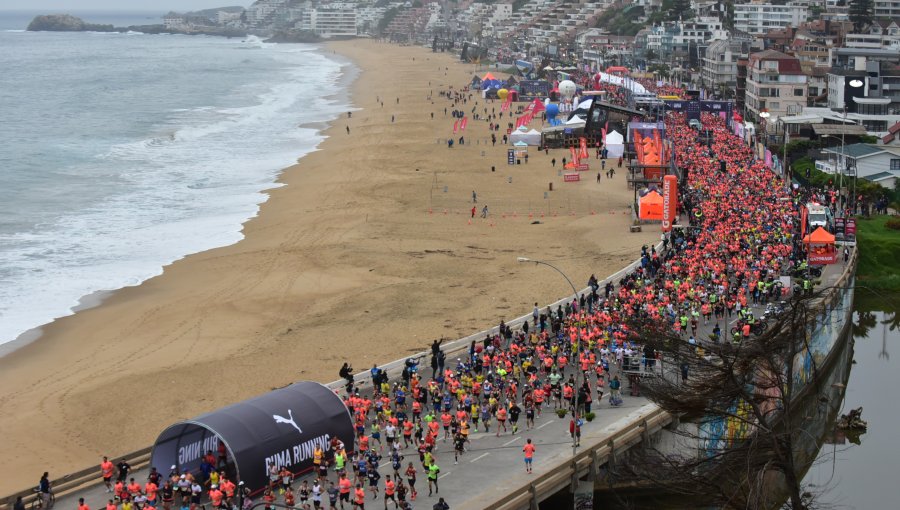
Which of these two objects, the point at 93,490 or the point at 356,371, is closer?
the point at 93,490

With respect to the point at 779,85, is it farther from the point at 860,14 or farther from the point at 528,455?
the point at 528,455

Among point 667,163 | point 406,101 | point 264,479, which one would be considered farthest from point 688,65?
Answer: point 264,479

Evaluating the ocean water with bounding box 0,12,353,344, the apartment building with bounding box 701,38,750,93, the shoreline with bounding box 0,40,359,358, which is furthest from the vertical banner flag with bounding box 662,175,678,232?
the apartment building with bounding box 701,38,750,93

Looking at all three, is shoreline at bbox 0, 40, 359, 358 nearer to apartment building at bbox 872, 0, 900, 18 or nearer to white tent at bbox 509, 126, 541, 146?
white tent at bbox 509, 126, 541, 146

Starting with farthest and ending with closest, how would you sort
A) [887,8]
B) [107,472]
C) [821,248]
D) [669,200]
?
[887,8] → [669,200] → [821,248] → [107,472]

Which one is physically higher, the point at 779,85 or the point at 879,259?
the point at 779,85

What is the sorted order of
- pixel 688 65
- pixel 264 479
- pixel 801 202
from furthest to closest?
A: pixel 688 65 → pixel 801 202 → pixel 264 479

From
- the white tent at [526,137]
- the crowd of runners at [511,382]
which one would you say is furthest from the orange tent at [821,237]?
the white tent at [526,137]

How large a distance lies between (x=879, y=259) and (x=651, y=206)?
923cm

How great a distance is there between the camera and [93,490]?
74.6 feet

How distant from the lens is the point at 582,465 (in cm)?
2316

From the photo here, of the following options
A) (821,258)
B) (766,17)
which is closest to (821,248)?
(821,258)

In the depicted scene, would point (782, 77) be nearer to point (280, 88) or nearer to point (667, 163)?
point (667, 163)

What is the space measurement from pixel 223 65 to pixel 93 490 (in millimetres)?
161148
